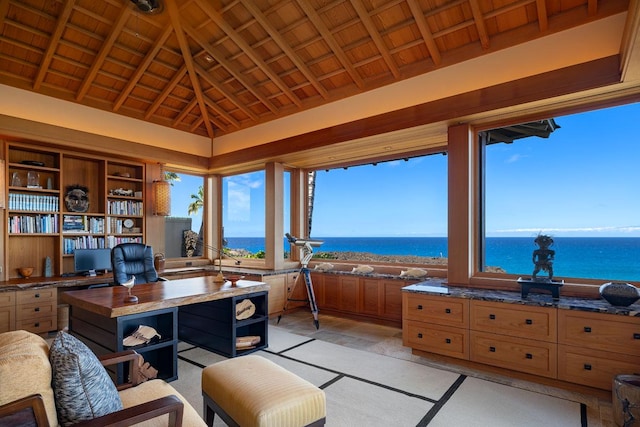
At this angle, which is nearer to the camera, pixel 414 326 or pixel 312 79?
pixel 414 326

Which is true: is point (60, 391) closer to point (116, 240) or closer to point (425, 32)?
point (425, 32)

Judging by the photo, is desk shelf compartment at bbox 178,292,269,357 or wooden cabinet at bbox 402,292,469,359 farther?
desk shelf compartment at bbox 178,292,269,357

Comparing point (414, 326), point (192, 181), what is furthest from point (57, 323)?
point (414, 326)

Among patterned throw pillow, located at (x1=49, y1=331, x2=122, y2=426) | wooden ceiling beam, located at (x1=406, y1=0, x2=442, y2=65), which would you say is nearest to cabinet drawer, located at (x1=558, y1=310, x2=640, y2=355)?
wooden ceiling beam, located at (x1=406, y1=0, x2=442, y2=65)

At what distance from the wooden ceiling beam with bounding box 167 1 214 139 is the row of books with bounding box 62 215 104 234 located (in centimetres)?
242

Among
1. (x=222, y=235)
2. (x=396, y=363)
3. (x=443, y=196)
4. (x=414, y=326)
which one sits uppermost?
(x=443, y=196)

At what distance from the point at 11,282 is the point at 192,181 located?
3.50 meters

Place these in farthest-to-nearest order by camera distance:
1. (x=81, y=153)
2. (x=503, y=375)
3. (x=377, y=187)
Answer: (x=377, y=187), (x=81, y=153), (x=503, y=375)

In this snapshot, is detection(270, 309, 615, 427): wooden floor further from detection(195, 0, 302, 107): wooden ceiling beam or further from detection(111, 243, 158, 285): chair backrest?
detection(195, 0, 302, 107): wooden ceiling beam

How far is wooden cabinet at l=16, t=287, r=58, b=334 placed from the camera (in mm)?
4086

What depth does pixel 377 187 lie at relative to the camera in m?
8.64

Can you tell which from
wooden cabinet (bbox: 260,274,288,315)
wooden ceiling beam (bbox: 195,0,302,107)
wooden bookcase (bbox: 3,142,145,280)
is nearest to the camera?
wooden ceiling beam (bbox: 195,0,302,107)

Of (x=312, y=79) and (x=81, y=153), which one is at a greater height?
(x=312, y=79)

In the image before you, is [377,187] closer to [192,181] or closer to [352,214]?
[352,214]
